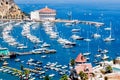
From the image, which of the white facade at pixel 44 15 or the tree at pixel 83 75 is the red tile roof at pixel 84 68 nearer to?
the tree at pixel 83 75

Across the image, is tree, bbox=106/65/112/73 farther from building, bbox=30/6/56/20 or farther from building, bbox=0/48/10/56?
building, bbox=30/6/56/20

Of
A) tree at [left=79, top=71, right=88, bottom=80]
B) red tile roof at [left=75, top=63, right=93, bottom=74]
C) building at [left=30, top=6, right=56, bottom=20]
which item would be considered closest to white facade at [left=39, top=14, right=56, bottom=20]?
building at [left=30, top=6, right=56, bottom=20]

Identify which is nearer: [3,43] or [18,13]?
[3,43]

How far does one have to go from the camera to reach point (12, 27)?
146 m

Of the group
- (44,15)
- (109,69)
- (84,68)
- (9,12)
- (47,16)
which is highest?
(84,68)

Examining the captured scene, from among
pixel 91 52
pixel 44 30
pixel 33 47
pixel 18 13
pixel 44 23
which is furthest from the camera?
pixel 18 13

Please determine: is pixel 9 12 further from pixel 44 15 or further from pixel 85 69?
pixel 85 69

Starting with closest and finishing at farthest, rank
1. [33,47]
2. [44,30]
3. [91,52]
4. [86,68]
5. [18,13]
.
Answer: [86,68]
[91,52]
[33,47]
[44,30]
[18,13]

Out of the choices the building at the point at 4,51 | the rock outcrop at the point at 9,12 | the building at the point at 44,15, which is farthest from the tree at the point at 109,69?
the rock outcrop at the point at 9,12

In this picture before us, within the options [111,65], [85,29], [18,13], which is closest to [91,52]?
[111,65]

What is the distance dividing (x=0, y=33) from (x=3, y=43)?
1917 cm

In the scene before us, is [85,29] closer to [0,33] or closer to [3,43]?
[0,33]

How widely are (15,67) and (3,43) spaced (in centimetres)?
2824

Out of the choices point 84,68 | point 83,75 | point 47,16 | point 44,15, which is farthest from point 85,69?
point 47,16
